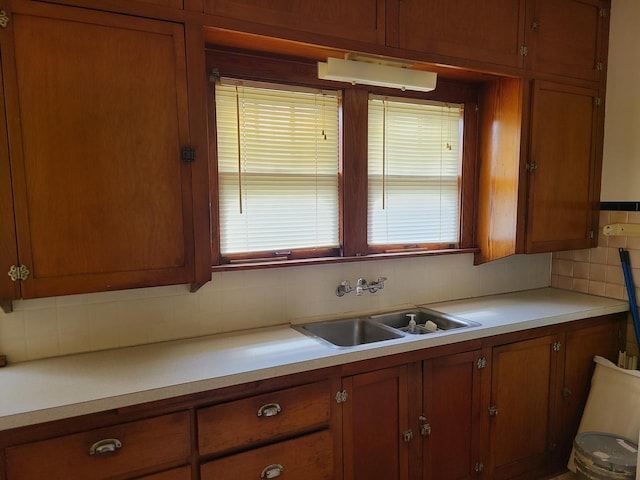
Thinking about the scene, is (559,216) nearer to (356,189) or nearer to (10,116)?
(356,189)

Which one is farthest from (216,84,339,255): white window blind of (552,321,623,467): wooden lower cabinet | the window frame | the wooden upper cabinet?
(552,321,623,467): wooden lower cabinet

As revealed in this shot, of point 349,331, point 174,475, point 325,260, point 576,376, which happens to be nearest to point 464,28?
point 325,260

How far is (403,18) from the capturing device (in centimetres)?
201

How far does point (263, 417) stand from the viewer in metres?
1.62

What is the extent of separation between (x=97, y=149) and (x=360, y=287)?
1.37m

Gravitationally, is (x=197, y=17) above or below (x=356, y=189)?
above

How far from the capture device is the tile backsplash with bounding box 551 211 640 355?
2.55 metres

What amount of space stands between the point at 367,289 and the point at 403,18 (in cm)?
133

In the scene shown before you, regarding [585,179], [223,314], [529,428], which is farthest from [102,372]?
[585,179]

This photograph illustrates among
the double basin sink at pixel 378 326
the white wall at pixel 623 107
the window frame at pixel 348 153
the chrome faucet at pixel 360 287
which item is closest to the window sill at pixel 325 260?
the window frame at pixel 348 153

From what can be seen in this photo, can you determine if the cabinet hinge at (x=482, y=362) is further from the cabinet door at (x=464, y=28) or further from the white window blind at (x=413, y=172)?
the cabinet door at (x=464, y=28)

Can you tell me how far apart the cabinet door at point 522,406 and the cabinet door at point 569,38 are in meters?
1.52

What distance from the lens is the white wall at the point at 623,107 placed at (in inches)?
99.0

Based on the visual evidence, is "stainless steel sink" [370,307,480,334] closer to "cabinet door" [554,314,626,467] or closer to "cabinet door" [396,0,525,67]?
"cabinet door" [554,314,626,467]
